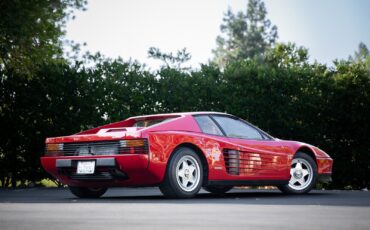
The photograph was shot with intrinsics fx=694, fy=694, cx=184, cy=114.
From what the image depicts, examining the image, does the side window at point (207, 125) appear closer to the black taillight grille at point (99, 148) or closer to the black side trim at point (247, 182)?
the black side trim at point (247, 182)

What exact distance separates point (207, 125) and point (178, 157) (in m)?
1.13

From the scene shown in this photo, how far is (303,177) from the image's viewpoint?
1184 centimetres

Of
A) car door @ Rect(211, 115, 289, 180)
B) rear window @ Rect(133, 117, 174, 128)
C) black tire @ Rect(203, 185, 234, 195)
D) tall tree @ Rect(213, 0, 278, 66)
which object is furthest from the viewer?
tall tree @ Rect(213, 0, 278, 66)

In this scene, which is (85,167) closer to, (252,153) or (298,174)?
(252,153)

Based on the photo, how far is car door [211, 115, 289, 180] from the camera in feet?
35.2

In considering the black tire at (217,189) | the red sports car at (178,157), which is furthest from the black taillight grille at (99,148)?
the black tire at (217,189)

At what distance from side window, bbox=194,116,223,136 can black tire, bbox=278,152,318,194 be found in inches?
66.1

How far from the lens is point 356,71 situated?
16.6 m

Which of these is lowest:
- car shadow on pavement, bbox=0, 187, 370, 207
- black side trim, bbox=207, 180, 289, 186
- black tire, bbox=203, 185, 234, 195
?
car shadow on pavement, bbox=0, 187, 370, 207

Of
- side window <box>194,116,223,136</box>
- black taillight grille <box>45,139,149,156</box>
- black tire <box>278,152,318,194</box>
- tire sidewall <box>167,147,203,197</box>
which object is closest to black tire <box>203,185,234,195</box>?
black tire <box>278,152,318,194</box>

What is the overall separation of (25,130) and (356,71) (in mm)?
7942

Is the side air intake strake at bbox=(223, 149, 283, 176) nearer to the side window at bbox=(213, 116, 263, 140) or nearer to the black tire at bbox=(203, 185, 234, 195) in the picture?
the side window at bbox=(213, 116, 263, 140)

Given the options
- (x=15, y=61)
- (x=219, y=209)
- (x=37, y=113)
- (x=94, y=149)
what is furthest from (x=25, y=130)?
(x=219, y=209)

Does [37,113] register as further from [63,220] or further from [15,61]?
[63,220]
